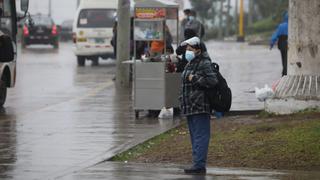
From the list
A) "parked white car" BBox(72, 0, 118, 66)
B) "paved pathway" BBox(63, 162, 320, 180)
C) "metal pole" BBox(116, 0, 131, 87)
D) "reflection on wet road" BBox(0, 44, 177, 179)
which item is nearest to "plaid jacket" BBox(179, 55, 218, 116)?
"paved pathway" BBox(63, 162, 320, 180)

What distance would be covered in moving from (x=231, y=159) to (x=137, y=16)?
236 inches

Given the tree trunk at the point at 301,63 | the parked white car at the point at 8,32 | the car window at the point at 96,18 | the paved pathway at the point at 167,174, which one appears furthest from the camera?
the car window at the point at 96,18

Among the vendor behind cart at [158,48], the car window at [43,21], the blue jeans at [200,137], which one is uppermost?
the vendor behind cart at [158,48]

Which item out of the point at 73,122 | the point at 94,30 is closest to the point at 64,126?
the point at 73,122

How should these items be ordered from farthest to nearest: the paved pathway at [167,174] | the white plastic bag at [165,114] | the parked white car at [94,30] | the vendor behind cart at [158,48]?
1. the parked white car at [94,30]
2. the vendor behind cart at [158,48]
3. the white plastic bag at [165,114]
4. the paved pathway at [167,174]

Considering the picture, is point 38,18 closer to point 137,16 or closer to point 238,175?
point 137,16

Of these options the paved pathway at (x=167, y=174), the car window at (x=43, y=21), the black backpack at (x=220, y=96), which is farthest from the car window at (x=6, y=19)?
the car window at (x=43, y=21)

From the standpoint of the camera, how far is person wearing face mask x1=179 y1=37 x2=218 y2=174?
1009 centimetres

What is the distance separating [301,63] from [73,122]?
3.91 meters

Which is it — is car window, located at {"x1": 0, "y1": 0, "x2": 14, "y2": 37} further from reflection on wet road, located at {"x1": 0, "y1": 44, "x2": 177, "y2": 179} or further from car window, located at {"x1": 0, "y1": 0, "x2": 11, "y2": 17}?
reflection on wet road, located at {"x1": 0, "y1": 44, "x2": 177, "y2": 179}

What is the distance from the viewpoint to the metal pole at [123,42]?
21.5 meters

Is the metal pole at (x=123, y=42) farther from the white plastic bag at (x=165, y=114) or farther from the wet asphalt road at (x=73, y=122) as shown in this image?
the white plastic bag at (x=165, y=114)

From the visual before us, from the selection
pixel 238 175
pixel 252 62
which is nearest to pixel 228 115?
pixel 238 175

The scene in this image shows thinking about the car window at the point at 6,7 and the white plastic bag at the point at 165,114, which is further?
the car window at the point at 6,7
